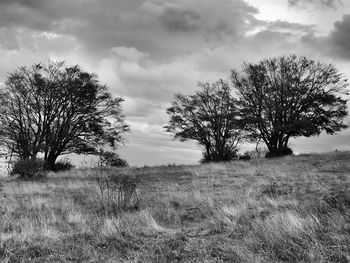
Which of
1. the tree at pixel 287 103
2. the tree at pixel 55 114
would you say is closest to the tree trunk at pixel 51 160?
the tree at pixel 55 114

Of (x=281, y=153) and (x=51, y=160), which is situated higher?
(x=281, y=153)

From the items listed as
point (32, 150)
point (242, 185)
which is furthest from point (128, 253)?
point (32, 150)

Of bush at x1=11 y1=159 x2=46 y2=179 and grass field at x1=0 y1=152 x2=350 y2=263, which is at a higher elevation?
bush at x1=11 y1=159 x2=46 y2=179

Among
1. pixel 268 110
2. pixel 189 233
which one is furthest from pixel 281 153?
pixel 189 233

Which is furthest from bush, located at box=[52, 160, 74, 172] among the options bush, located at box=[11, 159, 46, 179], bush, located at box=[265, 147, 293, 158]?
bush, located at box=[265, 147, 293, 158]

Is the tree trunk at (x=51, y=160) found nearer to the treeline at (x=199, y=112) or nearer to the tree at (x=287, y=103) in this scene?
the treeline at (x=199, y=112)

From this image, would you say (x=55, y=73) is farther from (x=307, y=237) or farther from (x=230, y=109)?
(x=307, y=237)

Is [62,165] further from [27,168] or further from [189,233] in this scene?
[189,233]

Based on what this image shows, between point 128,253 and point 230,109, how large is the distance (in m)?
29.4

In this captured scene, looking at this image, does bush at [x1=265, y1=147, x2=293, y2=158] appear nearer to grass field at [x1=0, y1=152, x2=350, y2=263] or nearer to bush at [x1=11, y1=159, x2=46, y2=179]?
bush at [x1=11, y1=159, x2=46, y2=179]

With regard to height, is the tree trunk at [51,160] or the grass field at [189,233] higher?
the tree trunk at [51,160]

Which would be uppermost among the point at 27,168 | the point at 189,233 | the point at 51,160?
the point at 51,160

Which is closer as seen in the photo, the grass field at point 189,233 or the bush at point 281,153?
the grass field at point 189,233

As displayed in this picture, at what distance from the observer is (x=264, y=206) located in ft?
27.3
